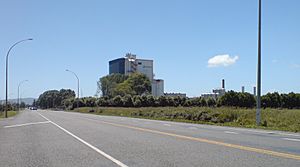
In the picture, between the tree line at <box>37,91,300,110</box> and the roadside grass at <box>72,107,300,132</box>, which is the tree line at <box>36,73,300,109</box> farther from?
the roadside grass at <box>72,107,300,132</box>

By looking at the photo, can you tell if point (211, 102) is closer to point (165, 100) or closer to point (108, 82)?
point (165, 100)

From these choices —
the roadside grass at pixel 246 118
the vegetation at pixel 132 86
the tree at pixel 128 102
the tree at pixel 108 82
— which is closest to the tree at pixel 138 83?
the vegetation at pixel 132 86

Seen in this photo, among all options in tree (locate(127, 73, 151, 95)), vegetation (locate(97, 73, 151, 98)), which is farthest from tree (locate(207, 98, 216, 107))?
tree (locate(127, 73, 151, 95))

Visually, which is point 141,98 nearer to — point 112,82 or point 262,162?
point 112,82

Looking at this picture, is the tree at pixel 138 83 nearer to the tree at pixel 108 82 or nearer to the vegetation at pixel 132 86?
the vegetation at pixel 132 86

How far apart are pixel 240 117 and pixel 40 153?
26571 mm

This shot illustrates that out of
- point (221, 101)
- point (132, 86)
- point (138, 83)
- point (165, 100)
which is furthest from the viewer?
point (138, 83)

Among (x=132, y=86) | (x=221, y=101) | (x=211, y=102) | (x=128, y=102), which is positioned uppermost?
(x=132, y=86)

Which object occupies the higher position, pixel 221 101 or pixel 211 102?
pixel 221 101

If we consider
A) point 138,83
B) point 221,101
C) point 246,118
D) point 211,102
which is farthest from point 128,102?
point 246,118

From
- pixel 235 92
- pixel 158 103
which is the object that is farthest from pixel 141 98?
pixel 235 92

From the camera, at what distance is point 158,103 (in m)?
116

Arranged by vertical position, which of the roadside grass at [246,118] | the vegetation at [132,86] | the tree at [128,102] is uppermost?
the vegetation at [132,86]

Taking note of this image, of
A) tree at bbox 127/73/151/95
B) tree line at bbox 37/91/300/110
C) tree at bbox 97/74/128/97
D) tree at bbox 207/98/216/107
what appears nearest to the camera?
tree line at bbox 37/91/300/110
